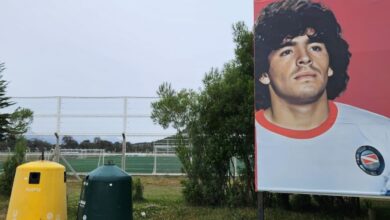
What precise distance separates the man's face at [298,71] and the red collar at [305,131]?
33 cm

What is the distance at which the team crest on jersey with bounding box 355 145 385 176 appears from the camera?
620 centimetres

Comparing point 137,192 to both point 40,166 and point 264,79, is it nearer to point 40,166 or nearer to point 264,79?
point 40,166

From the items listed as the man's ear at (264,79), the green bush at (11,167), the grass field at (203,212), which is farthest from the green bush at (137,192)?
the man's ear at (264,79)

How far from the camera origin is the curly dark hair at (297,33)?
6.64 m

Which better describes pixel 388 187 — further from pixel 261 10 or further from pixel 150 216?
pixel 150 216

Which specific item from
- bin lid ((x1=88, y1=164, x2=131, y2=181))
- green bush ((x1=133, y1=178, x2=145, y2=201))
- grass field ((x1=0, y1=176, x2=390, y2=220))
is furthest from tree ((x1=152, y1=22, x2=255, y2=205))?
bin lid ((x1=88, y1=164, x2=131, y2=181))

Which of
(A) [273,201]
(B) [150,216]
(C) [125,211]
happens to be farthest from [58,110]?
(C) [125,211]

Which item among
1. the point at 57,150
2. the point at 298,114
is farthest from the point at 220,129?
the point at 57,150

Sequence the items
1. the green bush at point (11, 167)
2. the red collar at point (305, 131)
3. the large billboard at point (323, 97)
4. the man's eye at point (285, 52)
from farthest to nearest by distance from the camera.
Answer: the green bush at point (11, 167) → the man's eye at point (285, 52) → the red collar at point (305, 131) → the large billboard at point (323, 97)

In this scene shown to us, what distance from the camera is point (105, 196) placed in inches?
239

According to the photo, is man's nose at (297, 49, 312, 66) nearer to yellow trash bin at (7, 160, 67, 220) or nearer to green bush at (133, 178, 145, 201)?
yellow trash bin at (7, 160, 67, 220)

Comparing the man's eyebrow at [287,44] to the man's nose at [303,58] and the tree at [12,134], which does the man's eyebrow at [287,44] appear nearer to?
the man's nose at [303,58]

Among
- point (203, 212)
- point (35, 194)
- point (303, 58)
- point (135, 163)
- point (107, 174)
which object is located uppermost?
point (303, 58)

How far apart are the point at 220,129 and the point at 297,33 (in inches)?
122
